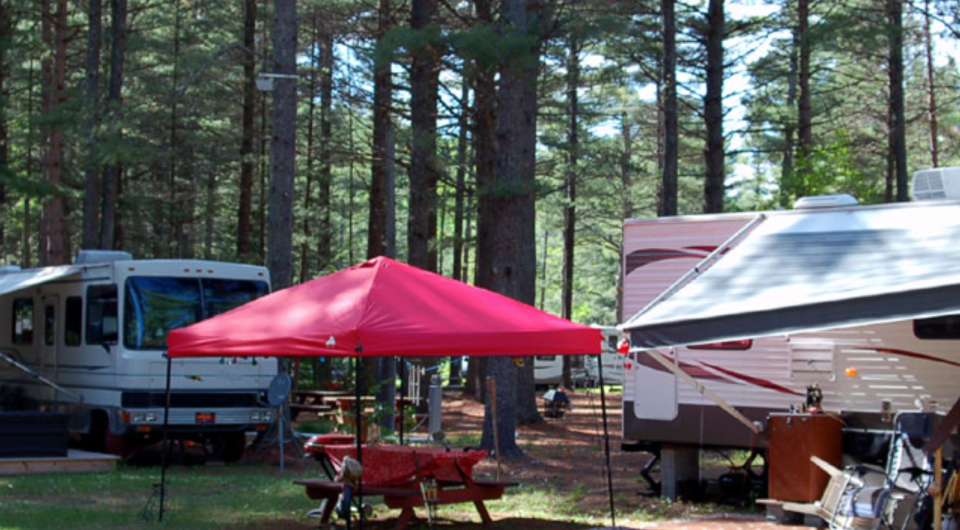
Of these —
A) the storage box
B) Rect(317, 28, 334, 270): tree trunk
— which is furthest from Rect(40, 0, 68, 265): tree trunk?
the storage box

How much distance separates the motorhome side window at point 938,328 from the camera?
9484 mm

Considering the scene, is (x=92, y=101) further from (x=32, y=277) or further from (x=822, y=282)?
(x=822, y=282)

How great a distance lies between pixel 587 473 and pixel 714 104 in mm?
8310

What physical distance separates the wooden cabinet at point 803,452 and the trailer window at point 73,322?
9305 mm

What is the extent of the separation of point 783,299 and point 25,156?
30.0 m

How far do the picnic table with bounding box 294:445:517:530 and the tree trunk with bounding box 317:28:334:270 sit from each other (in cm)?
1259

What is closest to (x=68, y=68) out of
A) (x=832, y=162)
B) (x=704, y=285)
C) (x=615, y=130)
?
(x=615, y=130)

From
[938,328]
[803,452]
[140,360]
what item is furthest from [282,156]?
[938,328]

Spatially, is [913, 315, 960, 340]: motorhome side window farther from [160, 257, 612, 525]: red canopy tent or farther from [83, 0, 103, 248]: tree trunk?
[83, 0, 103, 248]: tree trunk

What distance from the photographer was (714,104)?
1931cm

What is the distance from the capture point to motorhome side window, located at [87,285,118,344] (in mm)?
13867

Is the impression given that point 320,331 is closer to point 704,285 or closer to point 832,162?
point 704,285

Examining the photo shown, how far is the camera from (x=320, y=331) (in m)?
7.78

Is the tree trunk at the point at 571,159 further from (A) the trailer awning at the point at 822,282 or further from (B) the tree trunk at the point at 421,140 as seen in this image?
(A) the trailer awning at the point at 822,282
